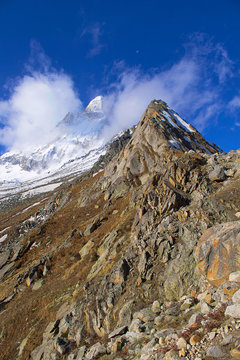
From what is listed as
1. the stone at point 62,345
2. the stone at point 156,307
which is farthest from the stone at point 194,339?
the stone at point 62,345

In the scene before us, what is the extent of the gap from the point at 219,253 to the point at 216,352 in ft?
15.3

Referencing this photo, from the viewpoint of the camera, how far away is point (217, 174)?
59.7 ft

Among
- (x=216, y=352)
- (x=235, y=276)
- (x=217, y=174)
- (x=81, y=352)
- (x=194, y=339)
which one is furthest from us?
(x=217, y=174)

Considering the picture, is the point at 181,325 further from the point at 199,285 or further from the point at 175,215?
the point at 175,215

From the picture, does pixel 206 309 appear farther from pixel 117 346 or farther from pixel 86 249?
pixel 86 249

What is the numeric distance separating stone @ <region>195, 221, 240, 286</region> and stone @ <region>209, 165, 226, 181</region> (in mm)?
8867

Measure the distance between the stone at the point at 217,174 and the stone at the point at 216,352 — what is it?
48.6ft

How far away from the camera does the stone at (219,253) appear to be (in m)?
8.91

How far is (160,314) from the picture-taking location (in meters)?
9.69

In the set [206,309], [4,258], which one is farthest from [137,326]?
[4,258]

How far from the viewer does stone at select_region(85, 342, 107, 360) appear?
924cm

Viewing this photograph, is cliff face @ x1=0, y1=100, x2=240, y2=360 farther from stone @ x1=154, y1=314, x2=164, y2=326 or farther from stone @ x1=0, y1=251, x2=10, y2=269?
stone @ x1=0, y1=251, x2=10, y2=269

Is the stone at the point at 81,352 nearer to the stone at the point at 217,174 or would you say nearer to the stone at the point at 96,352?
the stone at the point at 96,352

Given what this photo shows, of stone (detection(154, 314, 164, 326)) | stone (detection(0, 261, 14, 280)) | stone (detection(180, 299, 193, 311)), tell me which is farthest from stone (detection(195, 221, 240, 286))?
stone (detection(0, 261, 14, 280))
